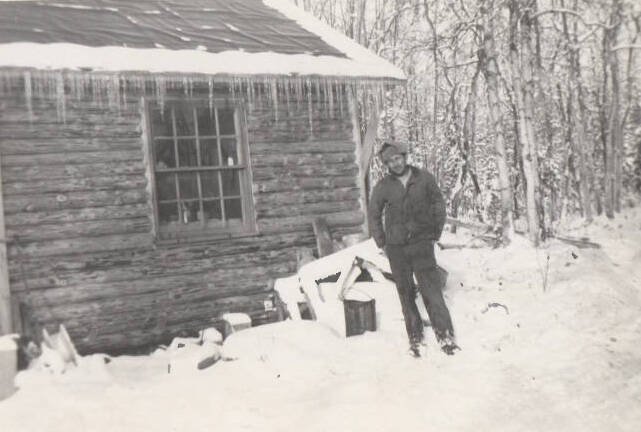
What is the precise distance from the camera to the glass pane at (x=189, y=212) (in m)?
6.80

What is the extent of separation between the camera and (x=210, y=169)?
6766 millimetres

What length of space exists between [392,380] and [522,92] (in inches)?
296

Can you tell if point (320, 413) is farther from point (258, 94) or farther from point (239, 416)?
point (258, 94)

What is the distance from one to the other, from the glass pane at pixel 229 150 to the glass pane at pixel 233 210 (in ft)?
1.67

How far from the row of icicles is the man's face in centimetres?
212

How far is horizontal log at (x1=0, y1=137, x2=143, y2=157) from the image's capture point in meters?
5.86

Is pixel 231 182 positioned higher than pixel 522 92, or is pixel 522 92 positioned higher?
pixel 522 92

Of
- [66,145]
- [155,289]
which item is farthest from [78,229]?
[155,289]

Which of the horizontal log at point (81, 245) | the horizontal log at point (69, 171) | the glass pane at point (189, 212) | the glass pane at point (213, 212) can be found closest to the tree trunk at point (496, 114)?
the glass pane at point (213, 212)

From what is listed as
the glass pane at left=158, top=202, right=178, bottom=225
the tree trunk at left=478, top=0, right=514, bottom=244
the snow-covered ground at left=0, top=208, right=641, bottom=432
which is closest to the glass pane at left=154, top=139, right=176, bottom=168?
the glass pane at left=158, top=202, right=178, bottom=225

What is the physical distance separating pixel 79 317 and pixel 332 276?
297 cm

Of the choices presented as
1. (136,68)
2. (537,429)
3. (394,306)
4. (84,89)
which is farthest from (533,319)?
(84,89)

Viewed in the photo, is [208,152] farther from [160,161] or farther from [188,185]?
[160,161]

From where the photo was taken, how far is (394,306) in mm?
6043
